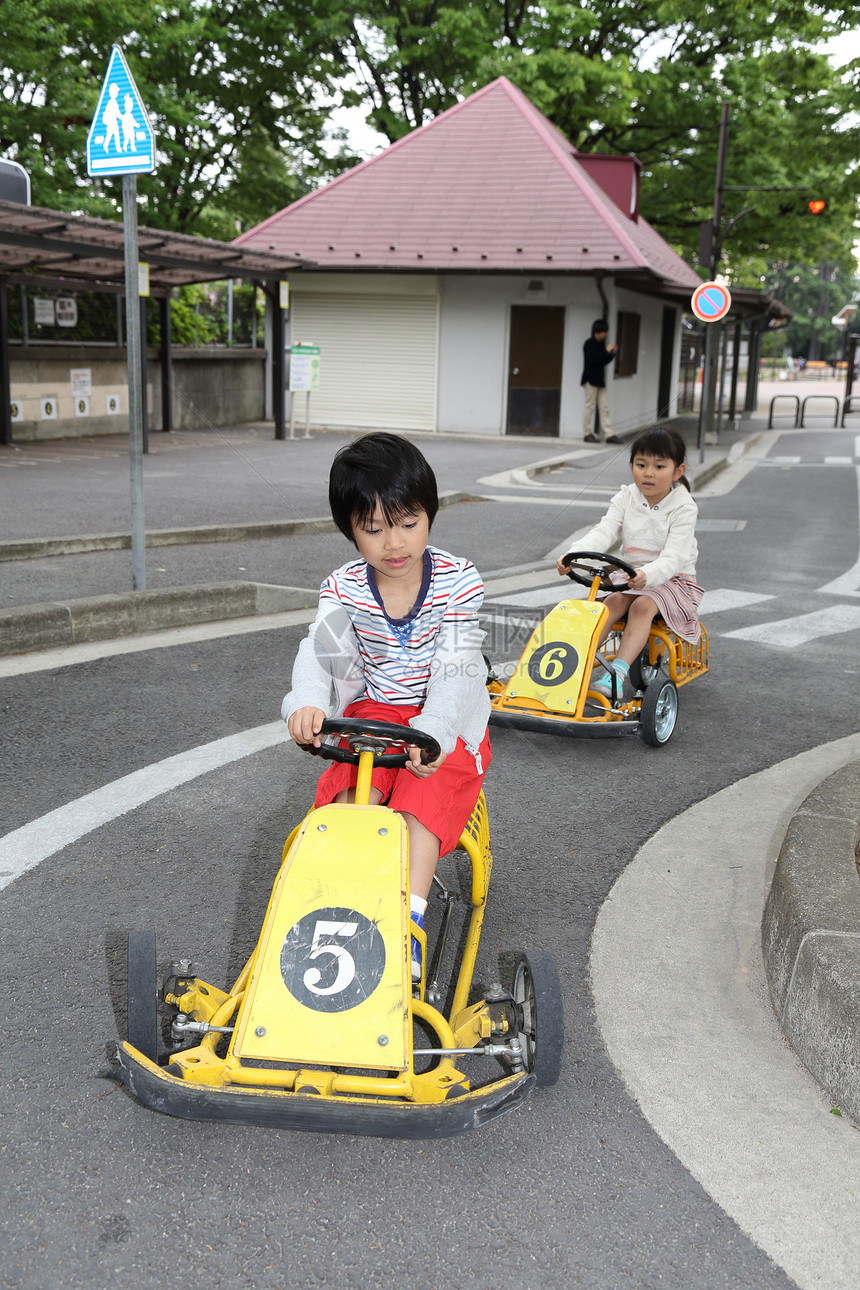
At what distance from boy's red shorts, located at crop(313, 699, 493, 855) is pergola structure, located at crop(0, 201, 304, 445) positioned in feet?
33.8

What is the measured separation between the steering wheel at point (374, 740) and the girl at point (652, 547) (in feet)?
8.74

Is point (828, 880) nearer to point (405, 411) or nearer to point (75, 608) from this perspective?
point (75, 608)

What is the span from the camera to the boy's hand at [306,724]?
249 cm

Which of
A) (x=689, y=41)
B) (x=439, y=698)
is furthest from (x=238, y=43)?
(x=439, y=698)

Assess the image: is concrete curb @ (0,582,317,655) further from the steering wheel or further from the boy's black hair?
the steering wheel

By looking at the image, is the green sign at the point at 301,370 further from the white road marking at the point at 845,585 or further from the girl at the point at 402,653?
the girl at the point at 402,653

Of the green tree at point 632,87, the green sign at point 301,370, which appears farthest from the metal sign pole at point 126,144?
the green tree at point 632,87

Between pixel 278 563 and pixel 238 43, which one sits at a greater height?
pixel 238 43

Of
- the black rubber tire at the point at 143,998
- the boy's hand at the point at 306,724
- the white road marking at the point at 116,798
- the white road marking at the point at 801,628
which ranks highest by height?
the boy's hand at the point at 306,724

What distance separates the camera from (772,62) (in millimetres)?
16062

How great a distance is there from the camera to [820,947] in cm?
272

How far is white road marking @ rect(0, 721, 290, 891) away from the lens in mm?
3689

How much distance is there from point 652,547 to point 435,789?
3.17 m

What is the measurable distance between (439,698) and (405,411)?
2169 centimetres
